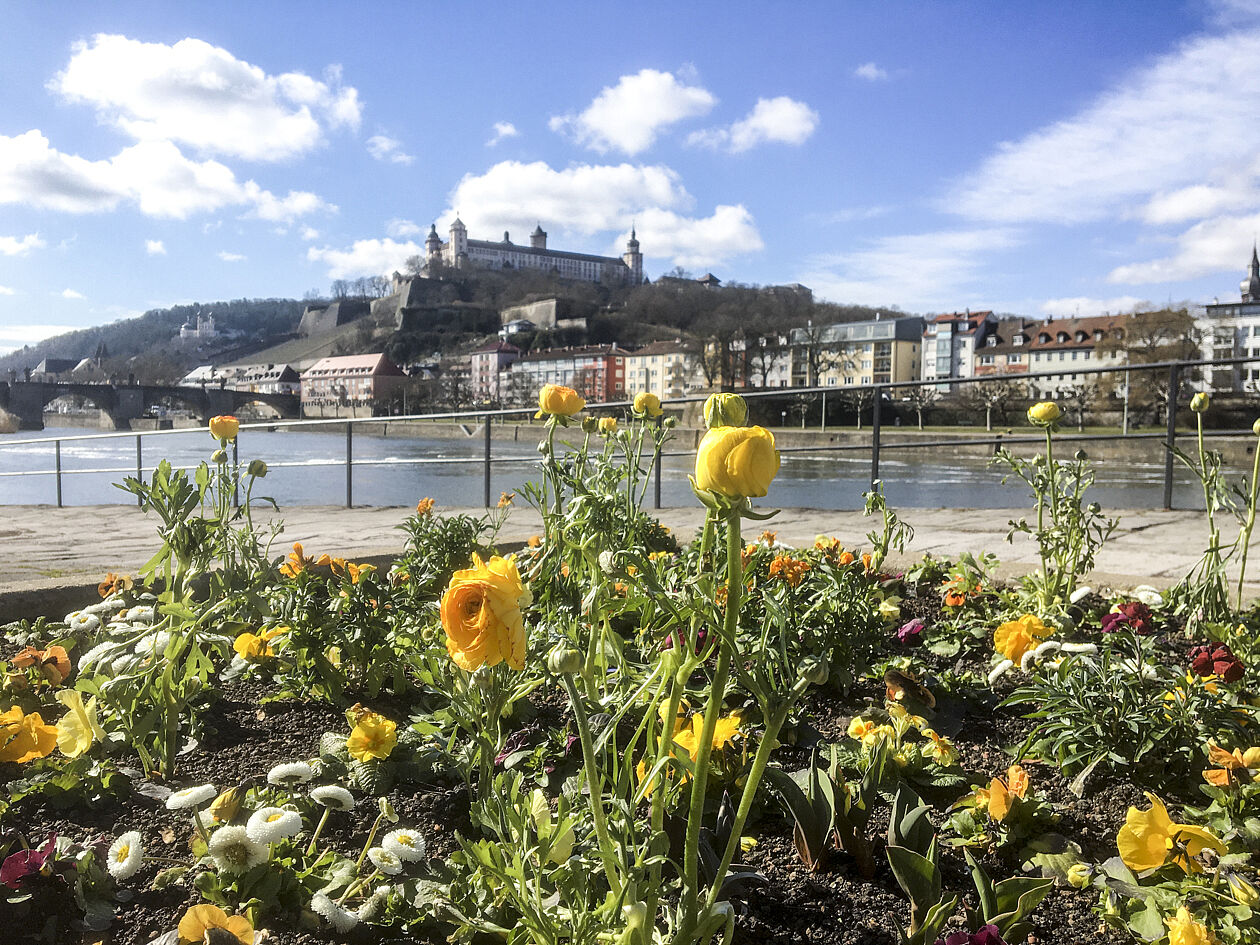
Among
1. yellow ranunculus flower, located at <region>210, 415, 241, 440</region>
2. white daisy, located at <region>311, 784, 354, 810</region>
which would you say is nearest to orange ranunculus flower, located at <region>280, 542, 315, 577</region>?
yellow ranunculus flower, located at <region>210, 415, 241, 440</region>

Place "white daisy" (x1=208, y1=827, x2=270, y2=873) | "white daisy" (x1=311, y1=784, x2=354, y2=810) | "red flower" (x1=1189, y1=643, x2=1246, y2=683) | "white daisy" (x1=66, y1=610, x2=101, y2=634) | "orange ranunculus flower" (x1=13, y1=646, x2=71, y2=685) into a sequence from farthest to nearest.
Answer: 1. "white daisy" (x1=66, y1=610, x2=101, y2=634)
2. "orange ranunculus flower" (x1=13, y1=646, x2=71, y2=685)
3. "red flower" (x1=1189, y1=643, x2=1246, y2=683)
4. "white daisy" (x1=311, y1=784, x2=354, y2=810)
5. "white daisy" (x1=208, y1=827, x2=270, y2=873)

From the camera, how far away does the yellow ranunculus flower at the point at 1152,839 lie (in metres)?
0.80

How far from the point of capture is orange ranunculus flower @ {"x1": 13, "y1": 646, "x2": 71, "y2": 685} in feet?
4.29

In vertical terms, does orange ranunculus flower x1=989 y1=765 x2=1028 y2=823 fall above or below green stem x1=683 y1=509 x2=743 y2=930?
below

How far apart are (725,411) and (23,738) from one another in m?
0.99

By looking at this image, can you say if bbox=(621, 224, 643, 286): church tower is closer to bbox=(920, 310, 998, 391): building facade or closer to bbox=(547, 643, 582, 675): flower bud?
bbox=(920, 310, 998, 391): building facade

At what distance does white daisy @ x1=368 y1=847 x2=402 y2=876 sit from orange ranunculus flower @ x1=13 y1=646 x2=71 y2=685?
769 millimetres

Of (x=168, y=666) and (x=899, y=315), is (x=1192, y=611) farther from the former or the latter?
(x=899, y=315)

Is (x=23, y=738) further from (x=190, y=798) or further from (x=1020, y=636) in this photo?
(x=1020, y=636)

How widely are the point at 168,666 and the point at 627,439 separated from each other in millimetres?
810

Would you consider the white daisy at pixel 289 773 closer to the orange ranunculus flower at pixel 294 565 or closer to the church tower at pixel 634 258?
the orange ranunculus flower at pixel 294 565

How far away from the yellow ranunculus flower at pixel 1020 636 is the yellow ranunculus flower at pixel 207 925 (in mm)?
1110

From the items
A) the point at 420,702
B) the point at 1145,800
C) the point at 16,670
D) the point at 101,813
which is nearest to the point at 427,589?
the point at 420,702

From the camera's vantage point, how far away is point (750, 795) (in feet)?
1.89
